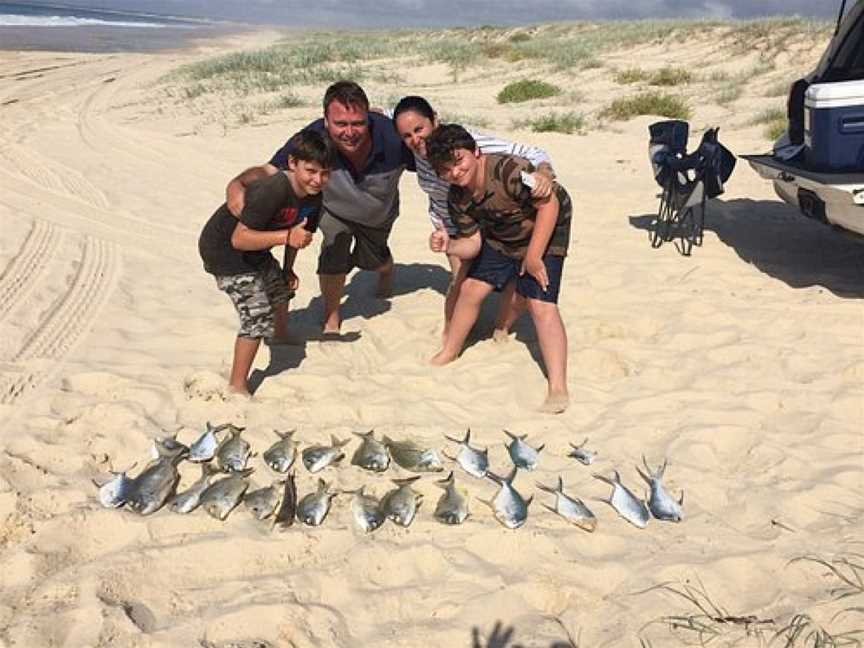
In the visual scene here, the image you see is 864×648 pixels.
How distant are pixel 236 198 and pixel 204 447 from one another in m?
1.32

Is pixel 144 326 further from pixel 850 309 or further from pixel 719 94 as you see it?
pixel 719 94

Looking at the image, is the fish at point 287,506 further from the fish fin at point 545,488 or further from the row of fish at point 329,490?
the fish fin at point 545,488

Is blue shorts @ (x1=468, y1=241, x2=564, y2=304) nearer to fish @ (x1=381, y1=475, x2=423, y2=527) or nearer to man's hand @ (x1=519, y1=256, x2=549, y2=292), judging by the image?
man's hand @ (x1=519, y1=256, x2=549, y2=292)

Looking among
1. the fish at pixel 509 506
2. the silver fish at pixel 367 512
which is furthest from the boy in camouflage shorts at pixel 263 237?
the fish at pixel 509 506

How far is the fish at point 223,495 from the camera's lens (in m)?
3.22

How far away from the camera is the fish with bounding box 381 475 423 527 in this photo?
3207 millimetres

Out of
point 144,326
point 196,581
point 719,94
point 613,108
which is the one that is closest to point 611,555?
point 196,581

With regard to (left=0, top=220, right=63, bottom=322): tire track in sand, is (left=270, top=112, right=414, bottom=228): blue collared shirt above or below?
above

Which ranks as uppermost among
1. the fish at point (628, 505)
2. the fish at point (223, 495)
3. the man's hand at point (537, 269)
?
the man's hand at point (537, 269)

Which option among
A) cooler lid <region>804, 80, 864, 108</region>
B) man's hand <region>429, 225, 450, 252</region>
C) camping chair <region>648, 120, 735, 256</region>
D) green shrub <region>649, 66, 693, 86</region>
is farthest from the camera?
green shrub <region>649, 66, 693, 86</region>

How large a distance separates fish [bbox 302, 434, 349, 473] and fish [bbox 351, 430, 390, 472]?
9 cm

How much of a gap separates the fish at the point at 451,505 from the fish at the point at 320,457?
0.57 m

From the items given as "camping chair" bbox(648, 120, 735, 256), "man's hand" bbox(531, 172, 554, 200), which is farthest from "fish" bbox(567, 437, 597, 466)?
"camping chair" bbox(648, 120, 735, 256)

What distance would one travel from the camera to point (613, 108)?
13.5 metres
